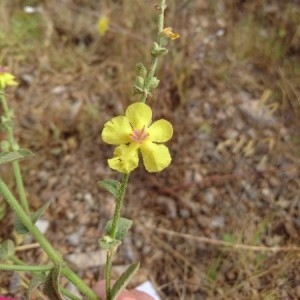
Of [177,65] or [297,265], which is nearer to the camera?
[297,265]

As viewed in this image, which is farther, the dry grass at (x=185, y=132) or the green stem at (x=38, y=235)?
the dry grass at (x=185, y=132)

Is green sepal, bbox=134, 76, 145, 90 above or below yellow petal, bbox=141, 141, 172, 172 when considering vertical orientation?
above

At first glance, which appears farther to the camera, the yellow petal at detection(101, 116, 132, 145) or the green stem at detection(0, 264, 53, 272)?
the green stem at detection(0, 264, 53, 272)

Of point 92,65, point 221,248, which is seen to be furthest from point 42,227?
point 92,65

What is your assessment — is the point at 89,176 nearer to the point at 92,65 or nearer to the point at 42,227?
the point at 42,227

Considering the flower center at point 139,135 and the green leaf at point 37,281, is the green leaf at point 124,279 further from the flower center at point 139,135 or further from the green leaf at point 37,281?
the flower center at point 139,135

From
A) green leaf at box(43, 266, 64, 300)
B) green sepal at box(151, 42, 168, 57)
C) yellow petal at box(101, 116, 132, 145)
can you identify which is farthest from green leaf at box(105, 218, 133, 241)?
green sepal at box(151, 42, 168, 57)

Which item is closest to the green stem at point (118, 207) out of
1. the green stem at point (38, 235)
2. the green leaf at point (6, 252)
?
the green stem at point (38, 235)

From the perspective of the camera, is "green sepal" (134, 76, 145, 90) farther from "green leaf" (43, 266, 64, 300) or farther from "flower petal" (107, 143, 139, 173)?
"green leaf" (43, 266, 64, 300)
